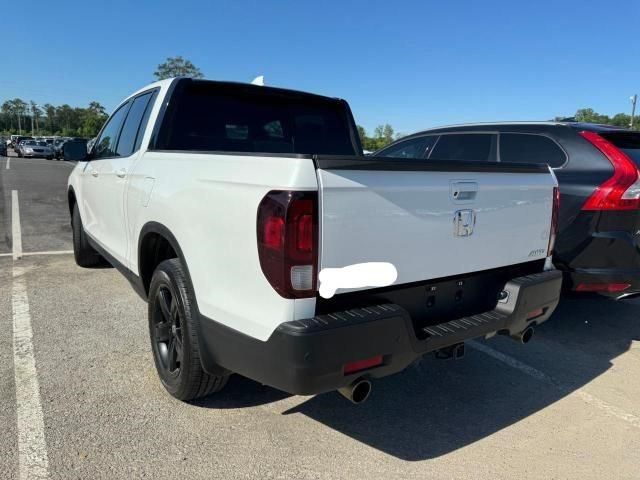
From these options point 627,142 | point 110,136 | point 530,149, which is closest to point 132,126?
point 110,136

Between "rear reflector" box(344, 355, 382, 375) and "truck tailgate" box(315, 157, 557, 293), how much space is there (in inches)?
15.8

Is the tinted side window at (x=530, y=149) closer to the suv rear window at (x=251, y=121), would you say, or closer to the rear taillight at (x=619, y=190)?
the rear taillight at (x=619, y=190)

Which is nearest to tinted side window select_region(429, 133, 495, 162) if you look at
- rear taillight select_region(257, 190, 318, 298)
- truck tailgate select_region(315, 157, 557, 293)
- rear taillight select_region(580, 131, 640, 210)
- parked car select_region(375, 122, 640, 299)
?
parked car select_region(375, 122, 640, 299)

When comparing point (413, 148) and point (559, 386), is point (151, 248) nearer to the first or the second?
point (559, 386)

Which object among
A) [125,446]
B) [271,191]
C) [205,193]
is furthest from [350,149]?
[125,446]

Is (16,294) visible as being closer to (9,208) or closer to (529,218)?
(529,218)

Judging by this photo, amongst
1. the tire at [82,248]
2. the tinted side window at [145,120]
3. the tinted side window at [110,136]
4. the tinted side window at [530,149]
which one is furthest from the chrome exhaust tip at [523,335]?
the tire at [82,248]

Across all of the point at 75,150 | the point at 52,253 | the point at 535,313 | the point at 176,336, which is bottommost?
the point at 52,253

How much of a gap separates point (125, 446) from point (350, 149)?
291 centimetres

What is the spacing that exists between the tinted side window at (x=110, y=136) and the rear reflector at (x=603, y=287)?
4089 mm

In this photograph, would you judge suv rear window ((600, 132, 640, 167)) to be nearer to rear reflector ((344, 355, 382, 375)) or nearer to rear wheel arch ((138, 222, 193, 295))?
rear reflector ((344, 355, 382, 375))

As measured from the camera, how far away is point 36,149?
1617 inches

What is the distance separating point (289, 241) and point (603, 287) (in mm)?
3092

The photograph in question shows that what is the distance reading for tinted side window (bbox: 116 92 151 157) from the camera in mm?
4082
